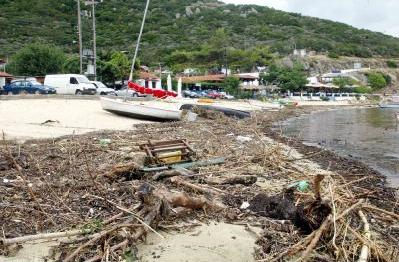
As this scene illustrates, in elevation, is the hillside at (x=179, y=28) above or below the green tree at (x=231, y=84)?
above

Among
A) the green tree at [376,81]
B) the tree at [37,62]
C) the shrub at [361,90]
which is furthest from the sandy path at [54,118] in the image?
the green tree at [376,81]

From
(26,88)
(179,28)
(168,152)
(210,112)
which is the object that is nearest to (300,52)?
(179,28)

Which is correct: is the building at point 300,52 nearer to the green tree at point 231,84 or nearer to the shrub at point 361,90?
the shrub at point 361,90

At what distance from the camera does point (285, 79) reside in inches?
3438

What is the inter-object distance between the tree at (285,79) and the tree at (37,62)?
4191cm

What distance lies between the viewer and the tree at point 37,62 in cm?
5966

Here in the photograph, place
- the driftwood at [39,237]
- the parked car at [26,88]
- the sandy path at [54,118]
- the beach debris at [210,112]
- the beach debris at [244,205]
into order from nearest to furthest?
1. the driftwood at [39,237]
2. the beach debris at [244,205]
3. the sandy path at [54,118]
4. the beach debris at [210,112]
5. the parked car at [26,88]

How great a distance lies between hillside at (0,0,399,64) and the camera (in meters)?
91.5

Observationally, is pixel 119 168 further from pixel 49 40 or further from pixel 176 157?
pixel 49 40

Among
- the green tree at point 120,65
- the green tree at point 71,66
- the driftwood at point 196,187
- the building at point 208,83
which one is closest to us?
the driftwood at point 196,187

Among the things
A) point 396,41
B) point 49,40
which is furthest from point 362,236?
point 396,41

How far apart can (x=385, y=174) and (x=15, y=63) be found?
5640 centimetres

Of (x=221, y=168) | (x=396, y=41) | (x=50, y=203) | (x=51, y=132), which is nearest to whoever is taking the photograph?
(x=50, y=203)

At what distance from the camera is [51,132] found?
16.3m
